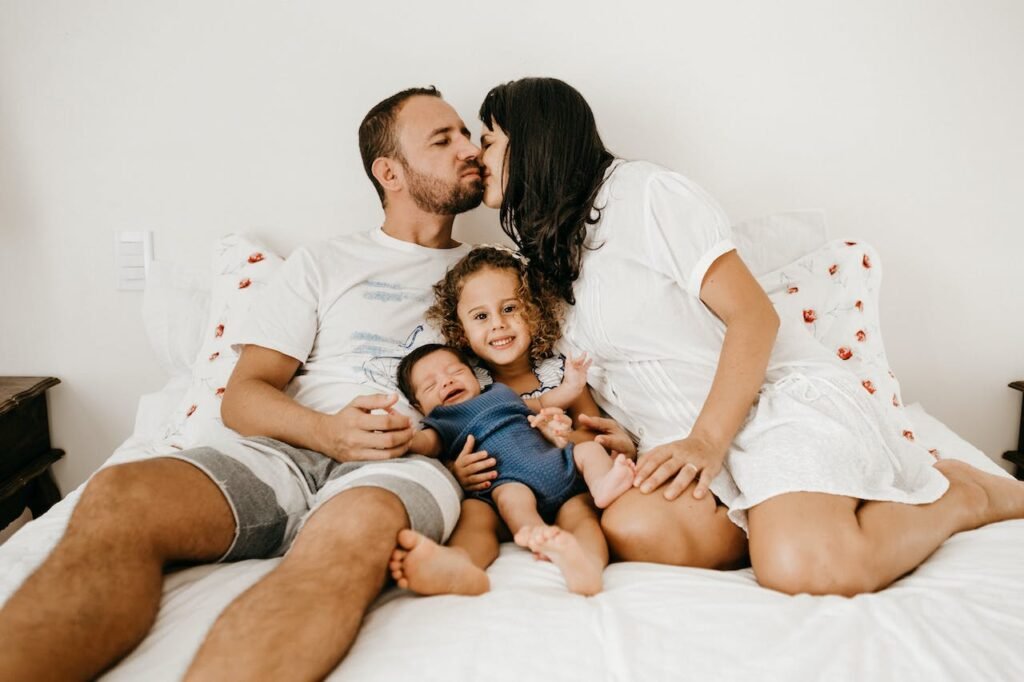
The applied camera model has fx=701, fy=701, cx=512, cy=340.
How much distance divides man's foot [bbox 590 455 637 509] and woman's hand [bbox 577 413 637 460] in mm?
124

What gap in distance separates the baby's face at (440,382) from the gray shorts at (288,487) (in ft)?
0.60

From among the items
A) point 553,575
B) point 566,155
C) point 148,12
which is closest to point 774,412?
point 553,575

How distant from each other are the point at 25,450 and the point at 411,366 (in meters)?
1.06

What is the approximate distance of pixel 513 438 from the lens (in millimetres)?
1233

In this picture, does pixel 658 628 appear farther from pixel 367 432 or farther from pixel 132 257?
pixel 132 257

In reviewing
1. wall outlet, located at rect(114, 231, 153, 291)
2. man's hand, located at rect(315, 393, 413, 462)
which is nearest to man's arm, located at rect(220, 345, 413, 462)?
man's hand, located at rect(315, 393, 413, 462)

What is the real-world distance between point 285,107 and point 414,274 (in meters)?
0.58

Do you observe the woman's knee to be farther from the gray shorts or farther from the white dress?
the gray shorts

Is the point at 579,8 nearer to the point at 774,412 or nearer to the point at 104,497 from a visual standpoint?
the point at 774,412

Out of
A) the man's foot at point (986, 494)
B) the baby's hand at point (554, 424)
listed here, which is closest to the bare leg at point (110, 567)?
the baby's hand at point (554, 424)

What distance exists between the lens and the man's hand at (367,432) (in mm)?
1145

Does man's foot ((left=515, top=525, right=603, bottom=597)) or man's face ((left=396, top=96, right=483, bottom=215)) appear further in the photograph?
man's face ((left=396, top=96, right=483, bottom=215))

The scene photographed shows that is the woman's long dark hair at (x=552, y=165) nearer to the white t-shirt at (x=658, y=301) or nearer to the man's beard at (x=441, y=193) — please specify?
the white t-shirt at (x=658, y=301)

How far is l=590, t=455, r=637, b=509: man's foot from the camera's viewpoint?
3.63 feet
